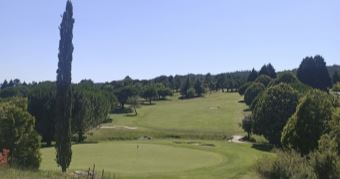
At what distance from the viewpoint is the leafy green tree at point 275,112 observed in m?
74.6

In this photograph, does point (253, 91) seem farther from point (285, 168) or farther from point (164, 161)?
point (285, 168)

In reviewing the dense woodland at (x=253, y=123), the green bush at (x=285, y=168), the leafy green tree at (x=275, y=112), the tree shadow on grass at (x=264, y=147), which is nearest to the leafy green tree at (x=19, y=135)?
the dense woodland at (x=253, y=123)

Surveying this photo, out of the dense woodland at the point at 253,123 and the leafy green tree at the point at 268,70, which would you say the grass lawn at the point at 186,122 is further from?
the leafy green tree at the point at 268,70

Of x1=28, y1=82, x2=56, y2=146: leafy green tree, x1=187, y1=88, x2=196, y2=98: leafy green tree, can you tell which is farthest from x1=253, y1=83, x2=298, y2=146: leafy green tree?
x1=187, y1=88, x2=196, y2=98: leafy green tree

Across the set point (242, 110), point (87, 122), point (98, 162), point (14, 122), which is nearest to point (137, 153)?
point (98, 162)

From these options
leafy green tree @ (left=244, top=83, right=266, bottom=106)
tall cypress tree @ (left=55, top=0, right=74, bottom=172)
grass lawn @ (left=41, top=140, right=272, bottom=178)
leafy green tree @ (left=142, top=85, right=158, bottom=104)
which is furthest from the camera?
leafy green tree @ (left=142, top=85, right=158, bottom=104)

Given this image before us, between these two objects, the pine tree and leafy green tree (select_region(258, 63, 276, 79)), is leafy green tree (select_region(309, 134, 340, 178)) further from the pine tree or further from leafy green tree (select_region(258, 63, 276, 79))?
the pine tree

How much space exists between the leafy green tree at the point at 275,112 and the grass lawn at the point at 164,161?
578 centimetres

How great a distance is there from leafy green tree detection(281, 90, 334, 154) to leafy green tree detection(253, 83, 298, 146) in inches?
903

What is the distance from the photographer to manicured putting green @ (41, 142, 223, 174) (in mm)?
49188

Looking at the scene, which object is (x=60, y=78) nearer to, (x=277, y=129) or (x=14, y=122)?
(x=14, y=122)

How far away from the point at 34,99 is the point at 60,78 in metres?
47.5

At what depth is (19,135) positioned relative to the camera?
1976 inches

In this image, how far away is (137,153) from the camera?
200 feet
